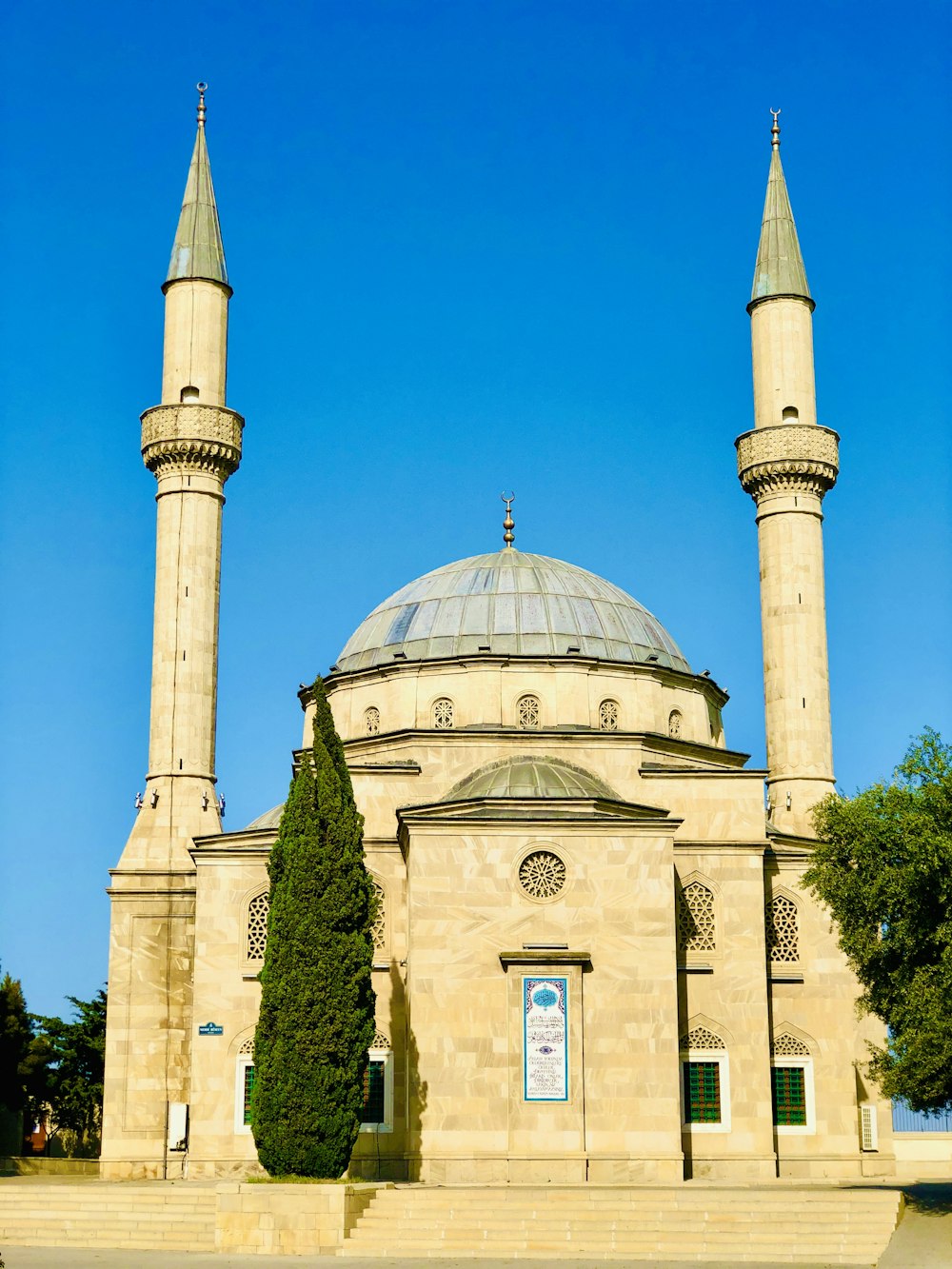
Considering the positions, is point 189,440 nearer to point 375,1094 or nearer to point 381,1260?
point 375,1094

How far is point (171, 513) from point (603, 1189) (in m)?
15.4

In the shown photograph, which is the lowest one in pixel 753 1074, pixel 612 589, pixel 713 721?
pixel 753 1074

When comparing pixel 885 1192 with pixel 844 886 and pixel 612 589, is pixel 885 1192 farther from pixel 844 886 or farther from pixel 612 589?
pixel 612 589

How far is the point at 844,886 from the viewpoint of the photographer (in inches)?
882

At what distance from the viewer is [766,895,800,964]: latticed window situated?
2873 cm

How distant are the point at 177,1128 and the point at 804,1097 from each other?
33.4ft

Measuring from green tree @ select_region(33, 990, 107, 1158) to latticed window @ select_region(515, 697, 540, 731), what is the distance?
13395 millimetres

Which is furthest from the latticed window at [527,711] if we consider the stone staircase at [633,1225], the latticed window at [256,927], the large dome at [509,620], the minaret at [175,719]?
the stone staircase at [633,1225]

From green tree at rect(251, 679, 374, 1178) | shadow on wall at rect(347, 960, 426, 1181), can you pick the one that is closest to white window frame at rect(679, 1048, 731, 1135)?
shadow on wall at rect(347, 960, 426, 1181)

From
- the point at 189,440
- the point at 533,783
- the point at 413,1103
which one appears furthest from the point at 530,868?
the point at 189,440

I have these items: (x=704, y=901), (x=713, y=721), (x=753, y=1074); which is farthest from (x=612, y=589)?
(x=753, y=1074)

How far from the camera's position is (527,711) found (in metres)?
31.4

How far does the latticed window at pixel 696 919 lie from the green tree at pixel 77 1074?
16.0 m

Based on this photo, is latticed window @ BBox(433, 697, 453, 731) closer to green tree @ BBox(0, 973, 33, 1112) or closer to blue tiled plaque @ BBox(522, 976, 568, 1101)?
blue tiled plaque @ BBox(522, 976, 568, 1101)
